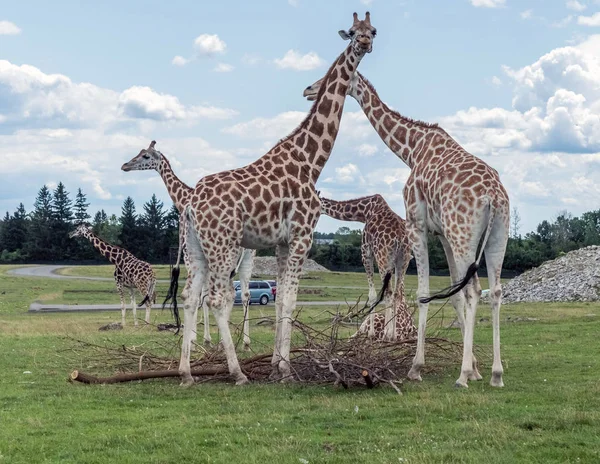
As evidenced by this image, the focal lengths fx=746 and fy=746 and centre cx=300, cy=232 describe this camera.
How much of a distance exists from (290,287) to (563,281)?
3065 centimetres

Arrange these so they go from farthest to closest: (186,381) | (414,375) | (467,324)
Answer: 1. (414,375)
2. (186,381)
3. (467,324)

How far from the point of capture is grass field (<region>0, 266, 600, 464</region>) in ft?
24.1

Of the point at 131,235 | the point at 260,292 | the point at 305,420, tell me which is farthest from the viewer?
the point at 131,235

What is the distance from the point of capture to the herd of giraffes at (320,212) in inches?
427

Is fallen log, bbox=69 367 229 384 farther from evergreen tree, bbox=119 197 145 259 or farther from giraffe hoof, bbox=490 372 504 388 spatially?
evergreen tree, bbox=119 197 145 259

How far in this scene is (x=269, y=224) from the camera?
11.8m

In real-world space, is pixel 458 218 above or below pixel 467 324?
above

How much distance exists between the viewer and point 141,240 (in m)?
92.0

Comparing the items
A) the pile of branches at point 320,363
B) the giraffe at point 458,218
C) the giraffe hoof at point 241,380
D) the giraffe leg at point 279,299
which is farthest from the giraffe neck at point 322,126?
the giraffe hoof at point 241,380

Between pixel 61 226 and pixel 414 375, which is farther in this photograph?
pixel 61 226

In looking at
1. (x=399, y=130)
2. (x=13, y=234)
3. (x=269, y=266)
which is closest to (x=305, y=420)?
(x=399, y=130)

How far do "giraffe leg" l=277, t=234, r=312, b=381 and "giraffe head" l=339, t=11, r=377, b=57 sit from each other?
3330 mm

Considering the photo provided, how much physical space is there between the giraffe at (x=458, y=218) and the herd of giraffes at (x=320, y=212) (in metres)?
0.02

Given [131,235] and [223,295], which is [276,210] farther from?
[131,235]
